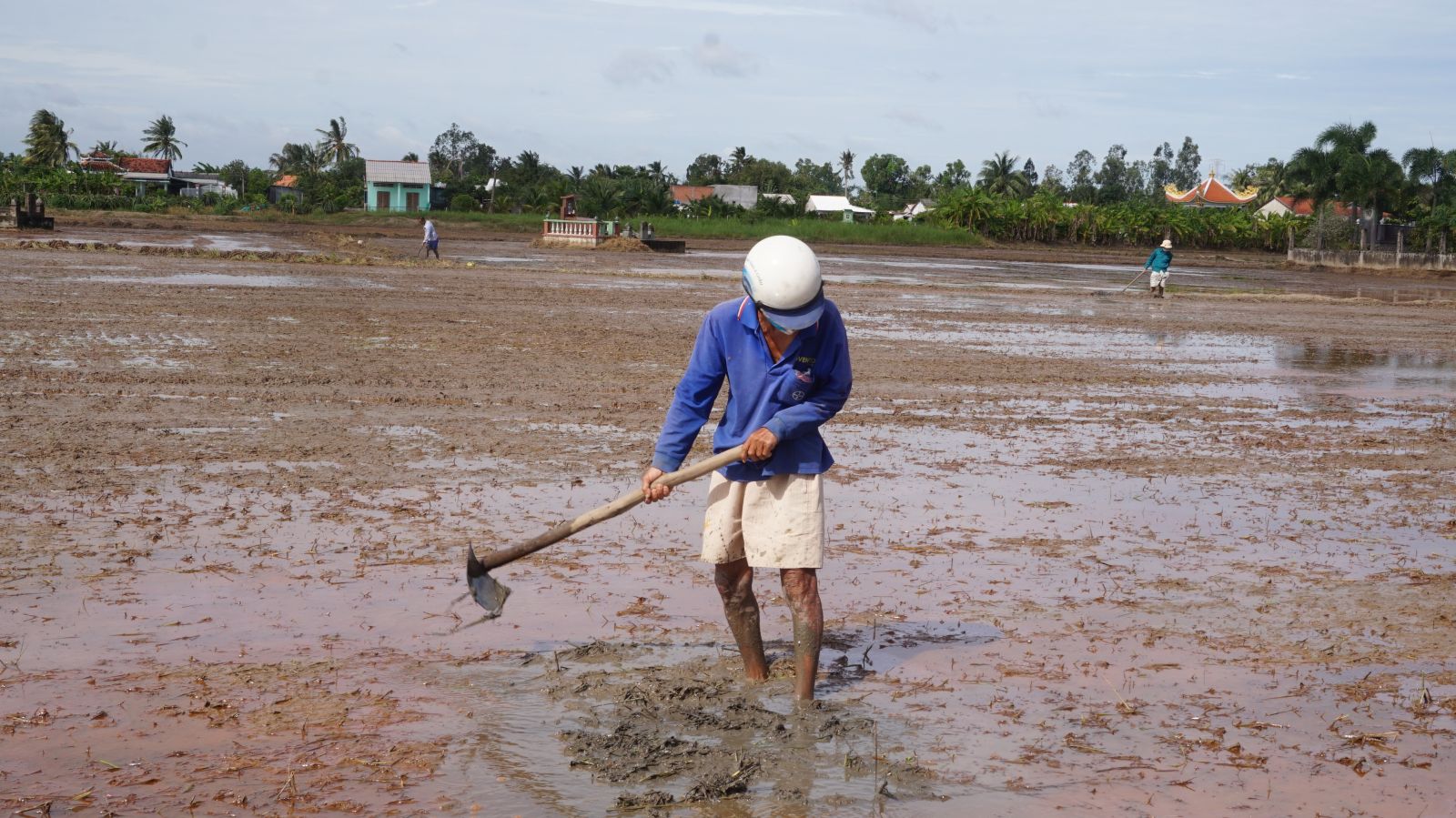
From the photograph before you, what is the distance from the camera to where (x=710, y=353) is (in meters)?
4.65

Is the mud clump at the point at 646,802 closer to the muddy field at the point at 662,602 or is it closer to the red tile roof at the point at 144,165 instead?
the muddy field at the point at 662,602

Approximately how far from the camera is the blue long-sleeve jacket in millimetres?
4559

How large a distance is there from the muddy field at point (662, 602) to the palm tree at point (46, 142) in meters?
87.9

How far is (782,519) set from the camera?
15.2 ft

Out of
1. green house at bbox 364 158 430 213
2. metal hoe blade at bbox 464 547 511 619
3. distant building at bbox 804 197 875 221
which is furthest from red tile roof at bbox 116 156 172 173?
metal hoe blade at bbox 464 547 511 619

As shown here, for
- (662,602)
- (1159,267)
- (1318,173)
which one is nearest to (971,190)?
(1318,173)

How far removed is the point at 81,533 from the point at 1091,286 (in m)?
32.9

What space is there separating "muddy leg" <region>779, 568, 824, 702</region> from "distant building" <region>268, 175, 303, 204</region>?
7525cm

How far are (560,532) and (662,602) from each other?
1.30 metres

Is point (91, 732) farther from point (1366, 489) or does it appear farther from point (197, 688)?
point (1366, 489)

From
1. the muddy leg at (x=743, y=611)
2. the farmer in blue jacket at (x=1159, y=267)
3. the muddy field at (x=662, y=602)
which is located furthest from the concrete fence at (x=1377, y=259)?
the muddy leg at (x=743, y=611)

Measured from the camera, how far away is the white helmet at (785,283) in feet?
14.2

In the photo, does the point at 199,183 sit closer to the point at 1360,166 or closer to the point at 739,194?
the point at 739,194

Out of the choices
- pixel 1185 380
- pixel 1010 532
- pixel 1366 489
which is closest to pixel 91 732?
pixel 1010 532
